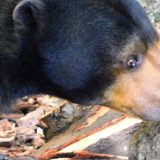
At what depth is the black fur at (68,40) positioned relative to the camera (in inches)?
105

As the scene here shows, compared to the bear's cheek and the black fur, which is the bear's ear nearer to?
the black fur

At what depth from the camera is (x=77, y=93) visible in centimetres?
297

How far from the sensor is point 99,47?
2.72 meters

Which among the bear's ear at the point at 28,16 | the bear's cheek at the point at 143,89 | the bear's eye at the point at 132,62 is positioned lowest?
the bear's cheek at the point at 143,89

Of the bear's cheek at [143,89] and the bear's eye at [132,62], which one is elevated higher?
the bear's eye at [132,62]

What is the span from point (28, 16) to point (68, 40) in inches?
13.3

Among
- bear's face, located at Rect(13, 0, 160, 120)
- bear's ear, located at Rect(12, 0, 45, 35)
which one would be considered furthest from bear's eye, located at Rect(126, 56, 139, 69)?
bear's ear, located at Rect(12, 0, 45, 35)

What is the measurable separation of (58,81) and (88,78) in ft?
0.78

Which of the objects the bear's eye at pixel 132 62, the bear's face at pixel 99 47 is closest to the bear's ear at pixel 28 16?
the bear's face at pixel 99 47

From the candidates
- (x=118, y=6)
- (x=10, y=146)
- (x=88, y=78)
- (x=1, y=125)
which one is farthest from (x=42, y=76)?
(x=1, y=125)

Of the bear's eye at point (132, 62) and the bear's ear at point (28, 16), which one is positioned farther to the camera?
the bear's eye at point (132, 62)

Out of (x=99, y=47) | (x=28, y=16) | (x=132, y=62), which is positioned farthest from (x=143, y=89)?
(x=28, y=16)

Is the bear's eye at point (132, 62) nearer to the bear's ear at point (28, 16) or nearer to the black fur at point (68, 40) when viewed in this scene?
the black fur at point (68, 40)

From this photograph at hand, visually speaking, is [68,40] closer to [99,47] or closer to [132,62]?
[99,47]
